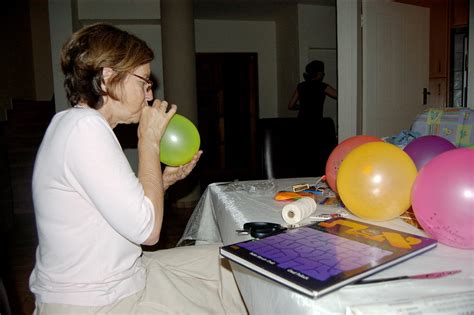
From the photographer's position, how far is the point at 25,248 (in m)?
3.17

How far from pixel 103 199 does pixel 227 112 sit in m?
6.25

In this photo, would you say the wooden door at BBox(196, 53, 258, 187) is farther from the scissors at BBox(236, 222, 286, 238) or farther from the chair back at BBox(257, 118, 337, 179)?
the scissors at BBox(236, 222, 286, 238)

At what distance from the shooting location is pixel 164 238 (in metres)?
3.35

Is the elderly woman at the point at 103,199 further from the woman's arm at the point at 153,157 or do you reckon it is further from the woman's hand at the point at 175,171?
the woman's hand at the point at 175,171

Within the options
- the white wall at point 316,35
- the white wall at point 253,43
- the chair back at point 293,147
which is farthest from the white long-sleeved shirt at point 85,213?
the white wall at point 253,43

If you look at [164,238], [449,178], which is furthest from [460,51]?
[449,178]

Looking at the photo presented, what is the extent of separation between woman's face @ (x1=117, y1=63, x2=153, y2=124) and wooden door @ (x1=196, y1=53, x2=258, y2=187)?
5.64m

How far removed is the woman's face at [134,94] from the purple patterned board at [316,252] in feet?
1.76

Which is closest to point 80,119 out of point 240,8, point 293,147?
point 293,147

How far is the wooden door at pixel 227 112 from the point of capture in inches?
268

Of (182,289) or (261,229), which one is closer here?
(261,229)

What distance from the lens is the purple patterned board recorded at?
23.5 inches

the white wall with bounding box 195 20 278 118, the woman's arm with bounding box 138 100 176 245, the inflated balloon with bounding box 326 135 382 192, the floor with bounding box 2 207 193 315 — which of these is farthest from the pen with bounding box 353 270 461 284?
the white wall with bounding box 195 20 278 118

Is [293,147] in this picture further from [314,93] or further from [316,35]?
[316,35]
